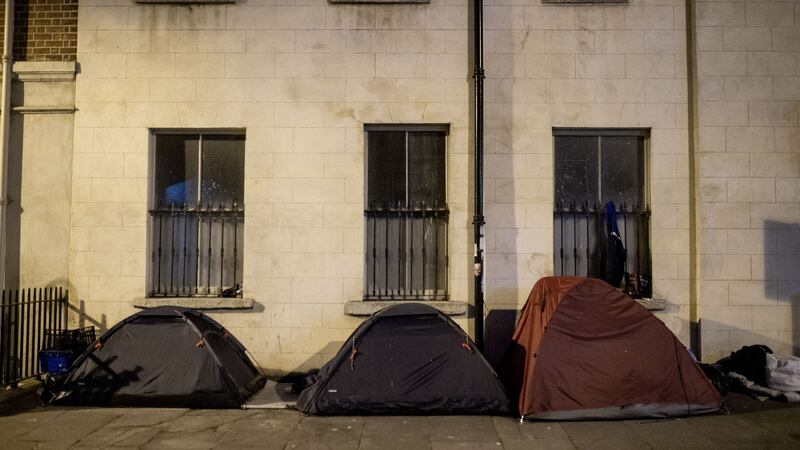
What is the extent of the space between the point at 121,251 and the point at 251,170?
2125 millimetres

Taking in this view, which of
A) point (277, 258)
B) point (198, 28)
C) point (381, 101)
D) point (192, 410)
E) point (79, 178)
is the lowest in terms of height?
point (192, 410)

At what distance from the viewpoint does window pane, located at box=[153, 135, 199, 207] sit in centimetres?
887

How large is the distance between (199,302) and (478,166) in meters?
4.24

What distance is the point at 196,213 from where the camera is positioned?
8.84 meters

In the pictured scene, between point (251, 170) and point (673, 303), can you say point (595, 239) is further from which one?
point (251, 170)

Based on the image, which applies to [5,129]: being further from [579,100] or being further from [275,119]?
[579,100]

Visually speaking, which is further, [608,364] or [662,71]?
[662,71]

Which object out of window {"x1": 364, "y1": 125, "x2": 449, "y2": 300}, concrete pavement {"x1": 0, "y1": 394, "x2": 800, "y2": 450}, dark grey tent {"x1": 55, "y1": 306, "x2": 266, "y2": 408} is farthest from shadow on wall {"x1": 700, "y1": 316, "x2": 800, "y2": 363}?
dark grey tent {"x1": 55, "y1": 306, "x2": 266, "y2": 408}

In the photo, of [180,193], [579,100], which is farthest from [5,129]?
[579,100]

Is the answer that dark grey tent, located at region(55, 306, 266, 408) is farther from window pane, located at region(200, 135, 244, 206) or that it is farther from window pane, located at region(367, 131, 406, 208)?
window pane, located at region(367, 131, 406, 208)

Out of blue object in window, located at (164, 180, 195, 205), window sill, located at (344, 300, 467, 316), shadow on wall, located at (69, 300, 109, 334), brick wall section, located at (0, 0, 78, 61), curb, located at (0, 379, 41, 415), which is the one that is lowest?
curb, located at (0, 379, 41, 415)

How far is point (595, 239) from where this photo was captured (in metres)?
8.73

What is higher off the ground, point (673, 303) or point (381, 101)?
point (381, 101)

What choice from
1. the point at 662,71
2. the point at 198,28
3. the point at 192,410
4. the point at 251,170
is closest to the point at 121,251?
the point at 251,170
